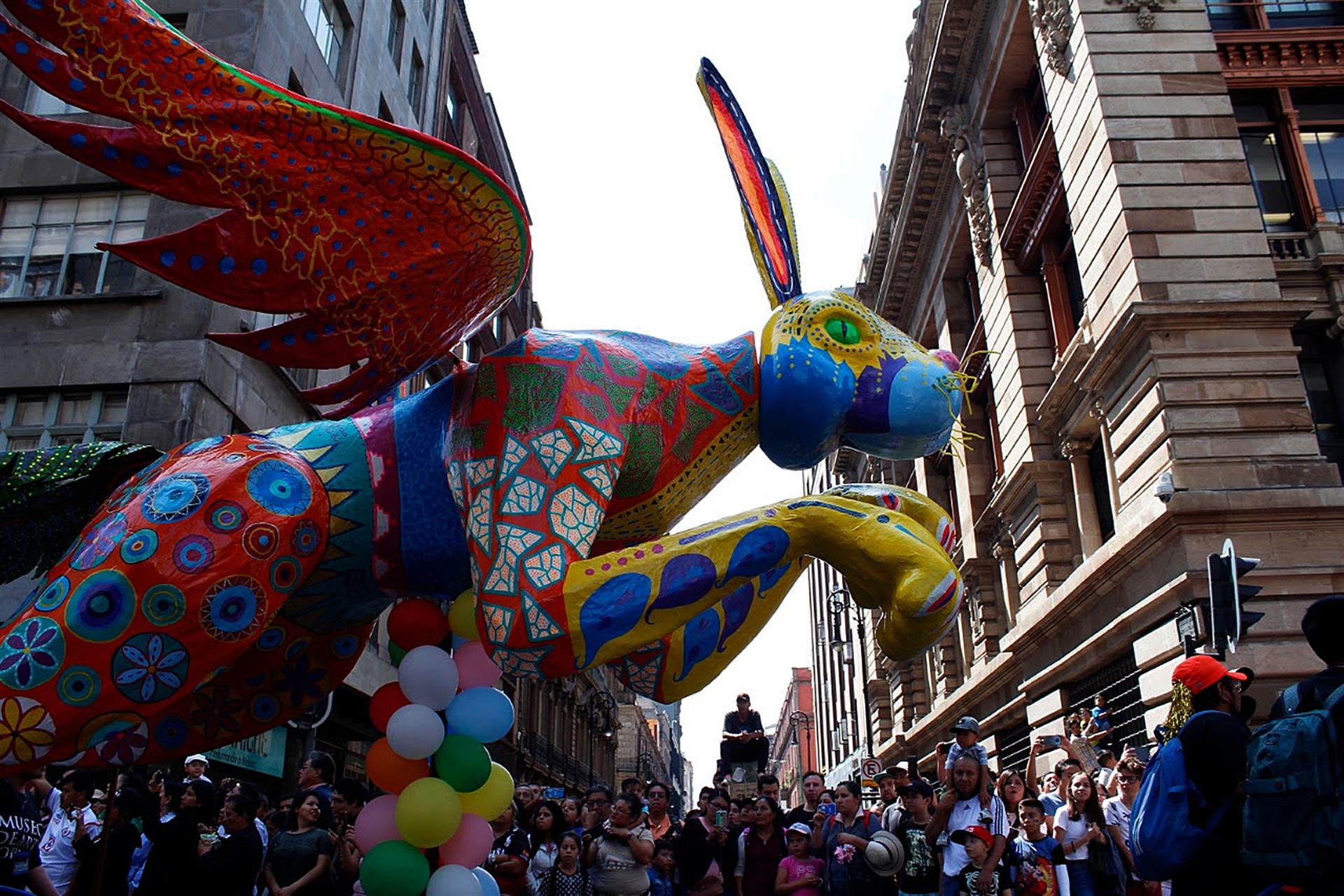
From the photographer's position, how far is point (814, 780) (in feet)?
32.8

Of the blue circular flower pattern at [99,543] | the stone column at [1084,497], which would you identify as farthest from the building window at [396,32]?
the blue circular flower pattern at [99,543]

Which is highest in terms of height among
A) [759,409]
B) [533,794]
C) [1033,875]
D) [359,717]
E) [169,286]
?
[169,286]

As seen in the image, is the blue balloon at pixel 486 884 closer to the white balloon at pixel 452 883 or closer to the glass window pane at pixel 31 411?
the white balloon at pixel 452 883

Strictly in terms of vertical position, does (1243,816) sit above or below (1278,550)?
below

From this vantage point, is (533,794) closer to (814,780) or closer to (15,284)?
(814,780)

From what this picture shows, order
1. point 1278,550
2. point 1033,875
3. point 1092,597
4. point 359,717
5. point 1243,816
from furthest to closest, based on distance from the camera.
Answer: point 359,717
point 1092,597
point 1278,550
point 1033,875
point 1243,816

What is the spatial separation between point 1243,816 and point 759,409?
88.4 inches

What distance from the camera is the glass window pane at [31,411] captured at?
14.1 metres

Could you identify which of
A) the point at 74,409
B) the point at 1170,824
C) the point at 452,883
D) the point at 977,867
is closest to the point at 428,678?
the point at 452,883

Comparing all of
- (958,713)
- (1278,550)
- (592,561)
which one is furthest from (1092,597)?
(592,561)

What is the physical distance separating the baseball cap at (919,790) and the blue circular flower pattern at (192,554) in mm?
5848

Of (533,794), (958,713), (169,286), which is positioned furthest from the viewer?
(958,713)

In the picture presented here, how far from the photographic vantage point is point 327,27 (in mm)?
18891

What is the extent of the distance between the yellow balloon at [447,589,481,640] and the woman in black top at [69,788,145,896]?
3324mm
